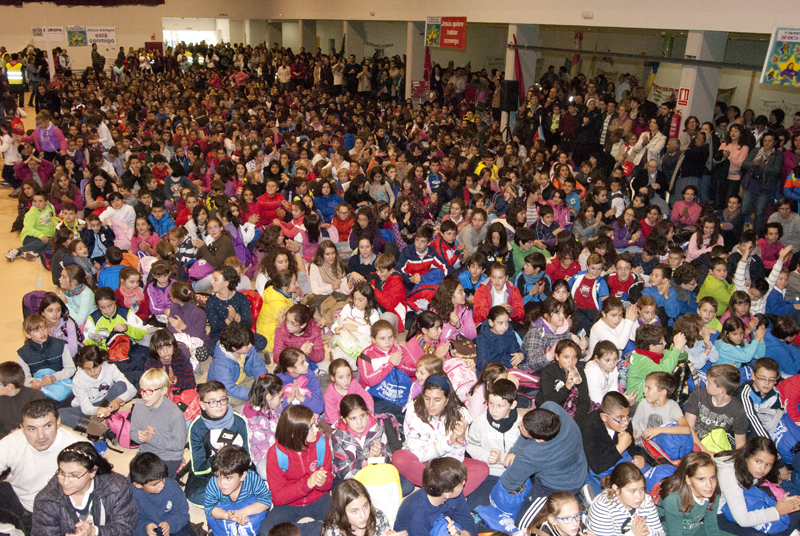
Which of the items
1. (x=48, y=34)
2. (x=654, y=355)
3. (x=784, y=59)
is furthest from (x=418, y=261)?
(x=48, y=34)

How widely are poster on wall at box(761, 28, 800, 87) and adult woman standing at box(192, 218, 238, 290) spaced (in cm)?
764

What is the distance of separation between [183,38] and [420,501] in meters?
32.2

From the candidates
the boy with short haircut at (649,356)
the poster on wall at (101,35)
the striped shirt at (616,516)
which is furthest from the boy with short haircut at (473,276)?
the poster on wall at (101,35)

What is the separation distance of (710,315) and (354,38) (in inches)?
728

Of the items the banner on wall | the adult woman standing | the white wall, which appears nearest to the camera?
the adult woman standing

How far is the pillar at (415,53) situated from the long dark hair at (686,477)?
15646 millimetres

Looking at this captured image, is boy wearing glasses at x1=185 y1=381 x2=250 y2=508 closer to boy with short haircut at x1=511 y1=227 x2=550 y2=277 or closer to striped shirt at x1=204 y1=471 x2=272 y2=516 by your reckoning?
striped shirt at x1=204 y1=471 x2=272 y2=516

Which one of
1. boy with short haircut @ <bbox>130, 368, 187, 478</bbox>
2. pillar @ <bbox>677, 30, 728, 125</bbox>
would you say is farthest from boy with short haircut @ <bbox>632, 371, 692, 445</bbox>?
pillar @ <bbox>677, 30, 728, 125</bbox>

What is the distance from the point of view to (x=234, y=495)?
3.49 m

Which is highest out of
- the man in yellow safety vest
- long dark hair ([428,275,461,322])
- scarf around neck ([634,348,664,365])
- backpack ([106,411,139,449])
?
the man in yellow safety vest

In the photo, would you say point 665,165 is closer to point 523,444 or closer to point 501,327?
point 501,327

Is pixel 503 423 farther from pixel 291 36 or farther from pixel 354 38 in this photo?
pixel 291 36

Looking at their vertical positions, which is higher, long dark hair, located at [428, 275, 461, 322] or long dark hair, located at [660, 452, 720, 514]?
long dark hair, located at [428, 275, 461, 322]

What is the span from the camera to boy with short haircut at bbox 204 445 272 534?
3.37m
